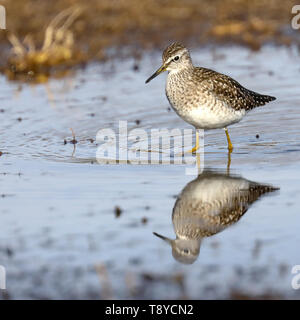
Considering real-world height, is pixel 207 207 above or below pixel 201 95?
below

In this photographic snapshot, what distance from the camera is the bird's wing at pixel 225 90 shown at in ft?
38.4

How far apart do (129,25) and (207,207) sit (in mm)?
13958

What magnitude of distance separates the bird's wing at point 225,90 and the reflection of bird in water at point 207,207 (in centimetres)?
204

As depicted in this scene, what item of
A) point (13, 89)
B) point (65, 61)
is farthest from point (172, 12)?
point (13, 89)

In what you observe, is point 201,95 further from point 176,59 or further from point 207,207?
point 207,207

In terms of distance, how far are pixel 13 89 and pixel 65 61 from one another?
2.53 meters

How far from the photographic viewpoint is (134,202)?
29.3ft

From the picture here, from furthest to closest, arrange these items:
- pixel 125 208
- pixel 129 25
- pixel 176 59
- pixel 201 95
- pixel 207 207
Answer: pixel 129 25 → pixel 176 59 → pixel 201 95 → pixel 125 208 → pixel 207 207

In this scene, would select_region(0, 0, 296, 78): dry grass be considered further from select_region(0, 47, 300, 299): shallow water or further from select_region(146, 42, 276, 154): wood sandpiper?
select_region(146, 42, 276, 154): wood sandpiper

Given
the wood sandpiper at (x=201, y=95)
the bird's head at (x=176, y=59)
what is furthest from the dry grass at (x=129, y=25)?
the wood sandpiper at (x=201, y=95)

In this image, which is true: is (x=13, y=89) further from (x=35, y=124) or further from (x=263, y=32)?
(x=263, y=32)

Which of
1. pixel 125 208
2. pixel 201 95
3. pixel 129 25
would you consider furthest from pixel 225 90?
pixel 129 25

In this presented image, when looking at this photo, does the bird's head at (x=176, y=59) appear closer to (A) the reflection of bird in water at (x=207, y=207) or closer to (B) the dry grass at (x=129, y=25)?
(A) the reflection of bird in water at (x=207, y=207)

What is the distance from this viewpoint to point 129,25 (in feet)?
71.3
